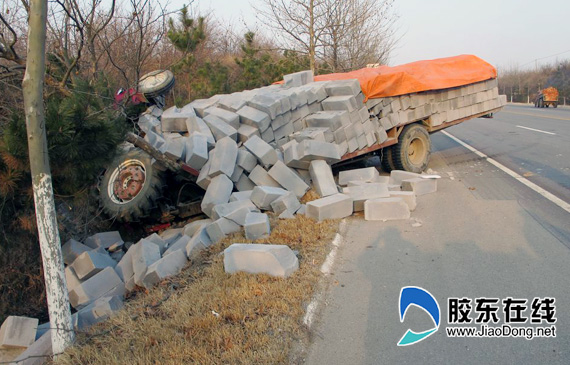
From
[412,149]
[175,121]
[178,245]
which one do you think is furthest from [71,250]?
[412,149]

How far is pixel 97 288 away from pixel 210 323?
292 centimetres

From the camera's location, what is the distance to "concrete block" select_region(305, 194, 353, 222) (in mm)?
6668

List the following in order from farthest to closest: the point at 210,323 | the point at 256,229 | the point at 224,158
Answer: the point at 224,158, the point at 256,229, the point at 210,323

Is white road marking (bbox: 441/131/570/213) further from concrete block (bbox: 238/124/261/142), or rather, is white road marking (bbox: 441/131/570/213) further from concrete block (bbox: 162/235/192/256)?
concrete block (bbox: 162/235/192/256)

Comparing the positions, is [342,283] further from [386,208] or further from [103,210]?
[103,210]

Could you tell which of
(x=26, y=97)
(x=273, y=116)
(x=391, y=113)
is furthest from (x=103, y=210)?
(x=391, y=113)

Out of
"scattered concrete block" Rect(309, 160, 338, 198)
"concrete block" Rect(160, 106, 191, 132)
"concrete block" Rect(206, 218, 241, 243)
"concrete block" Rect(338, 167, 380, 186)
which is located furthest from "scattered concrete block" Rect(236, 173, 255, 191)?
"concrete block" Rect(338, 167, 380, 186)

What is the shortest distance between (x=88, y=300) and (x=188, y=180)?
2812 mm

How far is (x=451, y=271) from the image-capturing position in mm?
4742

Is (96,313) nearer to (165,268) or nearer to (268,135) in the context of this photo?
(165,268)

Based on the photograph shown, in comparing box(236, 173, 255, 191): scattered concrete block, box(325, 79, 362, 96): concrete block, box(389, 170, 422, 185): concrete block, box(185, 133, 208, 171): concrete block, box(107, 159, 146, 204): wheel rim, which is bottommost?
box(389, 170, 422, 185): concrete block

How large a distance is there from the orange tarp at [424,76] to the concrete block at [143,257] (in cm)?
539

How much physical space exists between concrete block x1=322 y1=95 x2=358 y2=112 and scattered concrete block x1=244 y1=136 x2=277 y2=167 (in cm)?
185

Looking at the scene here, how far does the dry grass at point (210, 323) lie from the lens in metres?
3.39
